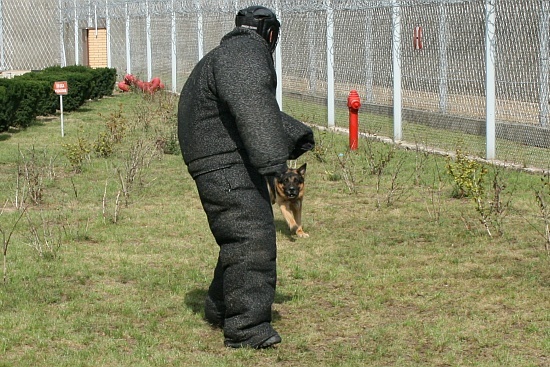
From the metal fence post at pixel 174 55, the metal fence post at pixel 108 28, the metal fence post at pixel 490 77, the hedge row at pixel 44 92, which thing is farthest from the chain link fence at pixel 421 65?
the metal fence post at pixel 108 28

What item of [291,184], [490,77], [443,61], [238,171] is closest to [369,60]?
[443,61]

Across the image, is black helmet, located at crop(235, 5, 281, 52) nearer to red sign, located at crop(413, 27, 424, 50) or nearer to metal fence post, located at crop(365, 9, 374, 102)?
red sign, located at crop(413, 27, 424, 50)

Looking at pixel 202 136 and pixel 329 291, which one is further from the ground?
pixel 202 136

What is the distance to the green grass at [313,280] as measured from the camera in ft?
18.9

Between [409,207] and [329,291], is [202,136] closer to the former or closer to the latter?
[329,291]

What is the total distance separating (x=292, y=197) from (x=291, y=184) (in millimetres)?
113

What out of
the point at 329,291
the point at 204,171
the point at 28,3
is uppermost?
the point at 28,3

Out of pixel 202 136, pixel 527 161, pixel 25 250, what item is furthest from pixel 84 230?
pixel 527 161

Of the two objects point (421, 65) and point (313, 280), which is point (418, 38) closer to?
point (421, 65)

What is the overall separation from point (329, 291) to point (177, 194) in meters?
4.55

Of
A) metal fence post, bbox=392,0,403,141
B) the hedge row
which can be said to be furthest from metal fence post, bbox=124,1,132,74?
metal fence post, bbox=392,0,403,141

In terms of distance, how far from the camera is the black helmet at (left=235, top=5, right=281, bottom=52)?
5.77 meters

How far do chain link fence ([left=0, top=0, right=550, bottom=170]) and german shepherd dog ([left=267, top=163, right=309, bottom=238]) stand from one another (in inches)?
178

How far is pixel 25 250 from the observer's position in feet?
27.6
